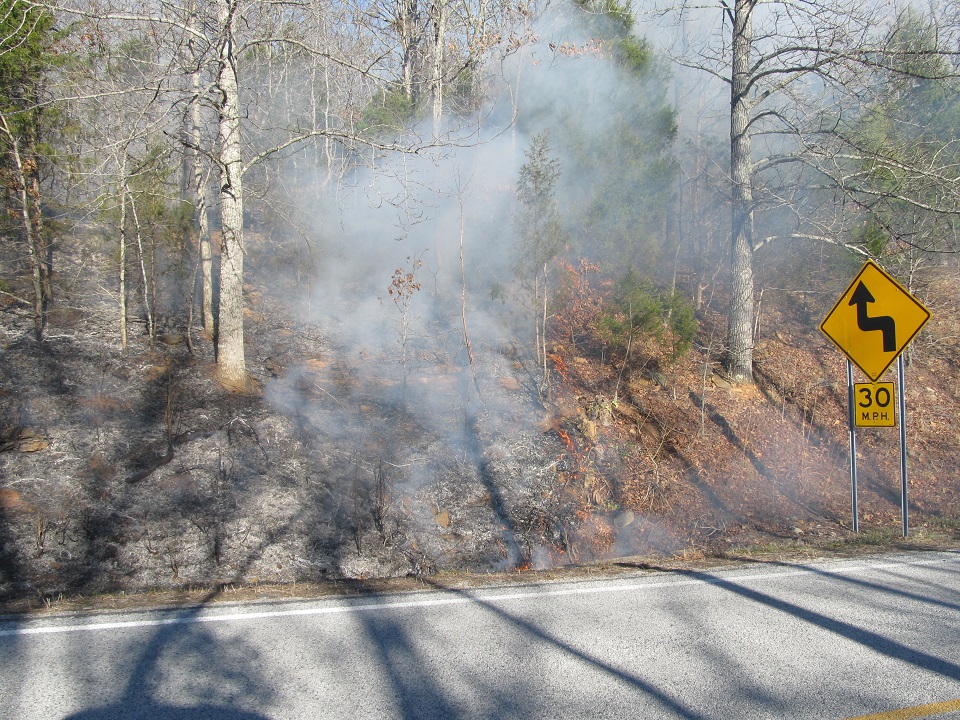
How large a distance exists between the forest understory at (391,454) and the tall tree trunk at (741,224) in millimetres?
497

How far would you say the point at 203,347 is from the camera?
8680 mm

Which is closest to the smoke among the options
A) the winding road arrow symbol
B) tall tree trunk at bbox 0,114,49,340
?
tall tree trunk at bbox 0,114,49,340

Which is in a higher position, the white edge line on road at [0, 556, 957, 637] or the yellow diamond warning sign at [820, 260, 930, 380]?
the yellow diamond warning sign at [820, 260, 930, 380]

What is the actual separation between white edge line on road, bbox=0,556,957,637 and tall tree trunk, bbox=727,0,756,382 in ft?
20.3

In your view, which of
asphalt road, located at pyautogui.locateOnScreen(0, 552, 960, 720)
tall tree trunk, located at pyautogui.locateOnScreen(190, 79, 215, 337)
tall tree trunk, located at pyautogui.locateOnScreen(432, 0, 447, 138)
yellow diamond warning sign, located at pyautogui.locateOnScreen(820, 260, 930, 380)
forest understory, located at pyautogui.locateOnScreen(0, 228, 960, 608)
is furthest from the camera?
tall tree trunk, located at pyautogui.locateOnScreen(432, 0, 447, 138)

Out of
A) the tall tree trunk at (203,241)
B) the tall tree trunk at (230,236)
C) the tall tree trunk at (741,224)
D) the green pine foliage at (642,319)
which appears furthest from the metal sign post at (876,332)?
the tall tree trunk at (203,241)

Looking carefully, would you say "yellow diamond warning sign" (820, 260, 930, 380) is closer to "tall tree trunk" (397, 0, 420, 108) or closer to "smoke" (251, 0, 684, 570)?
"smoke" (251, 0, 684, 570)

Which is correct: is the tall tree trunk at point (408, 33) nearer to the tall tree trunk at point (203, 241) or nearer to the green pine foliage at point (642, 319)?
the tall tree trunk at point (203, 241)

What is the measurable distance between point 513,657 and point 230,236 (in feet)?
20.8

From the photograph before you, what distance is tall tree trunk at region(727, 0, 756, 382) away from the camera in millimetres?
10844

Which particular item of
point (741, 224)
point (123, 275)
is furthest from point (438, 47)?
point (123, 275)

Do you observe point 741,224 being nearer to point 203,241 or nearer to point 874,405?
point 874,405

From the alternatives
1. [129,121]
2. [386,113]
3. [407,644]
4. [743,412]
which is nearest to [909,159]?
[743,412]

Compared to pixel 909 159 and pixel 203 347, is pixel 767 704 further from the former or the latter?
pixel 909 159
